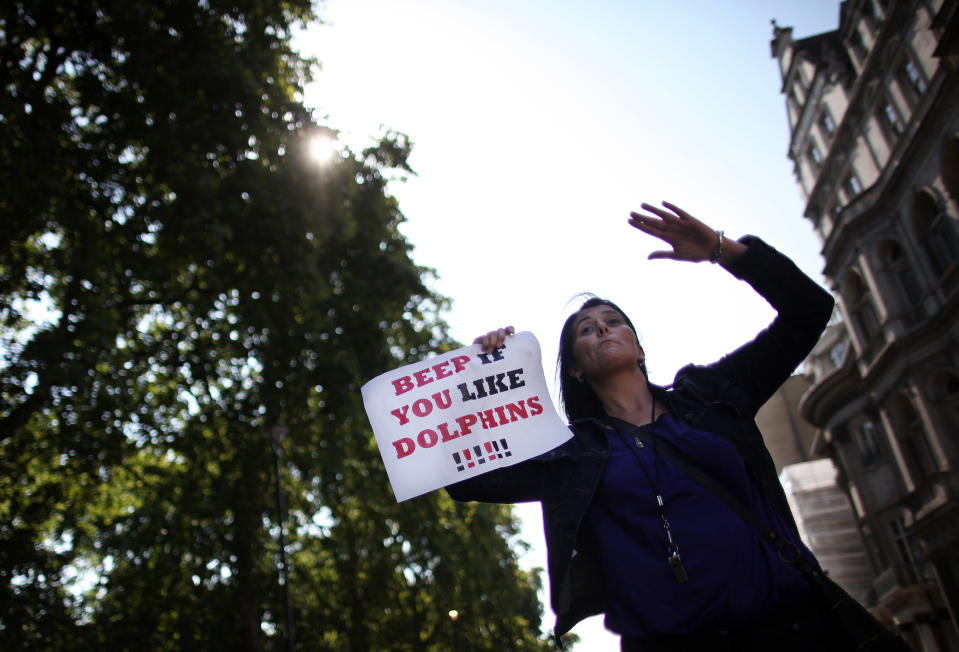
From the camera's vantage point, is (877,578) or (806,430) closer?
(877,578)

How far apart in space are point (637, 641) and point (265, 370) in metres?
13.8

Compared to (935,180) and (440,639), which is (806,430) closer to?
(935,180)

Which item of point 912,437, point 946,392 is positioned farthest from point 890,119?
point 912,437

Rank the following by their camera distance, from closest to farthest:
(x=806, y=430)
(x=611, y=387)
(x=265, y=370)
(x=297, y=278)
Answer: (x=611, y=387) < (x=297, y=278) < (x=265, y=370) < (x=806, y=430)

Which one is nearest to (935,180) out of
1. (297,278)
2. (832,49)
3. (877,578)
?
(832,49)

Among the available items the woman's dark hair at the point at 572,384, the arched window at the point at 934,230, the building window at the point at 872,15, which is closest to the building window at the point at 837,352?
the arched window at the point at 934,230

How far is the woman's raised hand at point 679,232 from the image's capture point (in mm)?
3345

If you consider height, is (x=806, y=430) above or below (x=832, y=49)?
below

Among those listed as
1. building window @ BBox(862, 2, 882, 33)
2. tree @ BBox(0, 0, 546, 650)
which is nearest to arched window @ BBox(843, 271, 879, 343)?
building window @ BBox(862, 2, 882, 33)

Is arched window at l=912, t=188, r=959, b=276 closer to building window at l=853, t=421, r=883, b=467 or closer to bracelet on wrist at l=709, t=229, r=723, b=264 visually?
building window at l=853, t=421, r=883, b=467

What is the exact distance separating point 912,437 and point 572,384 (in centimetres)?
2626

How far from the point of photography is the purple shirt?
2543 mm

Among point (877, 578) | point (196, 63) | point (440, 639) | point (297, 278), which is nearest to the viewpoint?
point (196, 63)

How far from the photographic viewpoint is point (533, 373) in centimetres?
375
